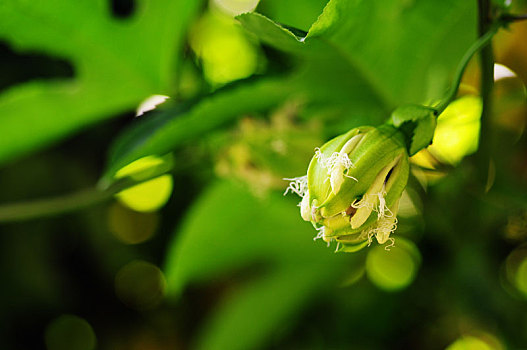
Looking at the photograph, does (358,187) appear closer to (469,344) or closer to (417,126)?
(417,126)

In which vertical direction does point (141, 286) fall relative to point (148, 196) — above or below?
below

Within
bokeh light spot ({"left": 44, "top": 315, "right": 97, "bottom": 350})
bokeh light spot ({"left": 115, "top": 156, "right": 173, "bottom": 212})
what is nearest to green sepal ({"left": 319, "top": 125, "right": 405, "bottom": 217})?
bokeh light spot ({"left": 115, "top": 156, "right": 173, "bottom": 212})

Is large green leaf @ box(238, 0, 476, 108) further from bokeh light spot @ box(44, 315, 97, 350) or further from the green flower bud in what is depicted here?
bokeh light spot @ box(44, 315, 97, 350)

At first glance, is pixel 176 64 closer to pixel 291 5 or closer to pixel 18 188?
pixel 291 5

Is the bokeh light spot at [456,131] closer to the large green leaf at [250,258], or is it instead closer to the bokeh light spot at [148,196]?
the large green leaf at [250,258]

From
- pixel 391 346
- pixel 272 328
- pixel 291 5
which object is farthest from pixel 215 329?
pixel 291 5

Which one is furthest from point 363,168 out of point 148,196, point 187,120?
point 148,196

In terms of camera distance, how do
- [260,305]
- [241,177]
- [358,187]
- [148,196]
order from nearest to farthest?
[358,187] < [241,177] < [260,305] < [148,196]
